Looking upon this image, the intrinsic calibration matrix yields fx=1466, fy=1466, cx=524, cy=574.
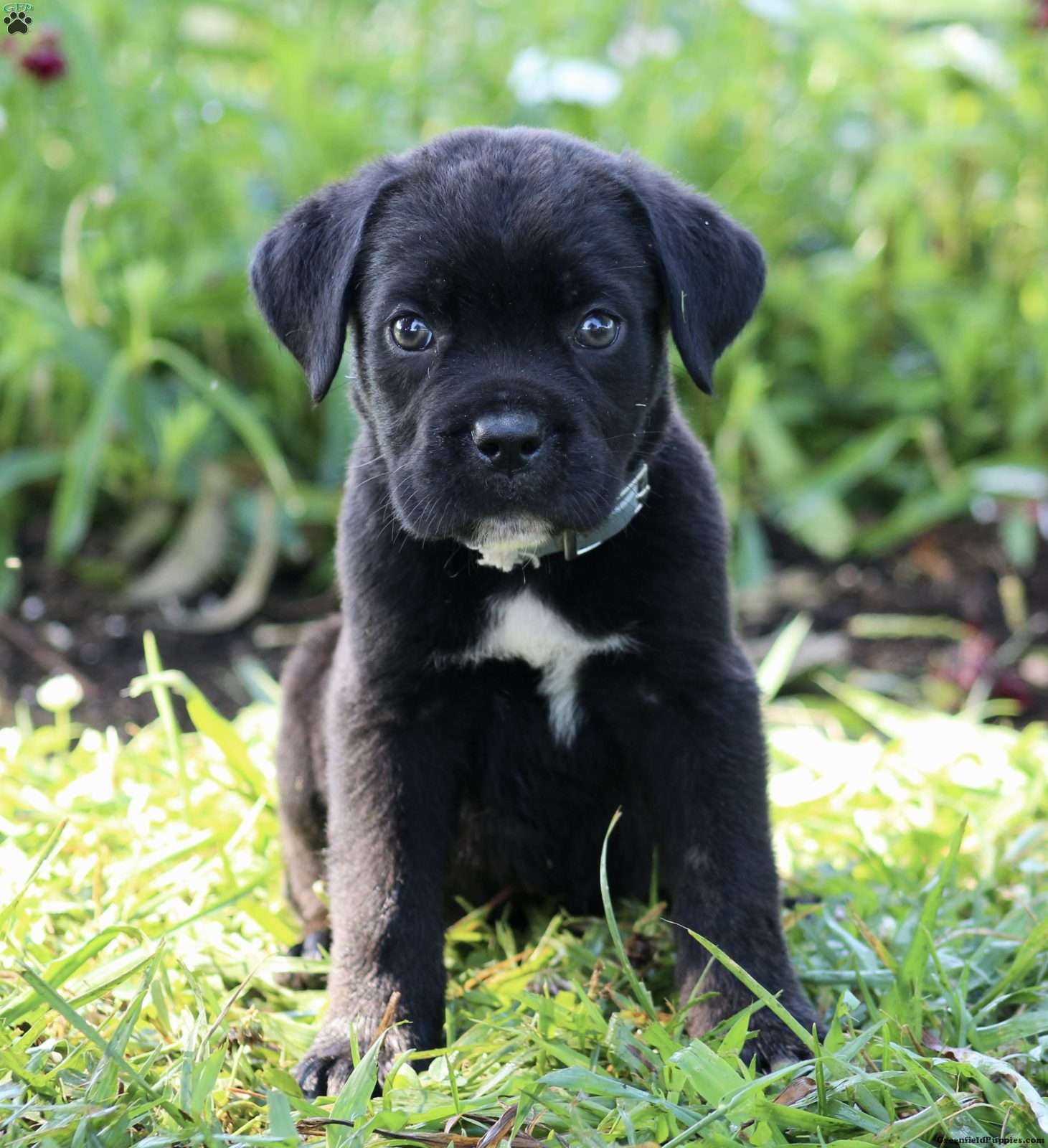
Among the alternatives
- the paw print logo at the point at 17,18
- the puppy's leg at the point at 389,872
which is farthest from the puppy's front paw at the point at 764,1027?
the paw print logo at the point at 17,18

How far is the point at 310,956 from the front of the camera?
3199 mm

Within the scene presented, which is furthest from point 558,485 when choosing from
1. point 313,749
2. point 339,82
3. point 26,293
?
point 339,82

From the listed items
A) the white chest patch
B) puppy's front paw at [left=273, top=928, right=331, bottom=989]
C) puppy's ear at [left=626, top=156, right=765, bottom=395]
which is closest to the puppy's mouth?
the white chest patch

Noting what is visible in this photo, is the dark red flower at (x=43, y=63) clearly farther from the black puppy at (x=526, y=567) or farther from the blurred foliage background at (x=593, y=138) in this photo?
the black puppy at (x=526, y=567)

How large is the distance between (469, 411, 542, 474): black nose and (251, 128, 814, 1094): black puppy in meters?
0.02

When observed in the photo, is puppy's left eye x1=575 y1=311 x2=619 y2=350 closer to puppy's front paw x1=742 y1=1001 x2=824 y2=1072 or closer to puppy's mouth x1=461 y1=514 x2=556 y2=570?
puppy's mouth x1=461 y1=514 x2=556 y2=570

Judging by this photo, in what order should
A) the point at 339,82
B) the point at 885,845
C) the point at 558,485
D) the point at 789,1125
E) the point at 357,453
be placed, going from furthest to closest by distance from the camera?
the point at 339,82 < the point at 885,845 < the point at 357,453 < the point at 558,485 < the point at 789,1125

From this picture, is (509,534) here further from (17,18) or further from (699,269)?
(17,18)

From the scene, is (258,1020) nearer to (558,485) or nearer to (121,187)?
(558,485)

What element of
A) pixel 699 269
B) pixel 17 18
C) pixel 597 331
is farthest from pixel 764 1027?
pixel 17 18

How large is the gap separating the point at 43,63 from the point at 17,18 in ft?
0.86

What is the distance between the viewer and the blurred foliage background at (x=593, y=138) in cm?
544

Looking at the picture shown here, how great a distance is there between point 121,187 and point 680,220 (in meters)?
3.28

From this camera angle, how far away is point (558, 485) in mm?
2615
